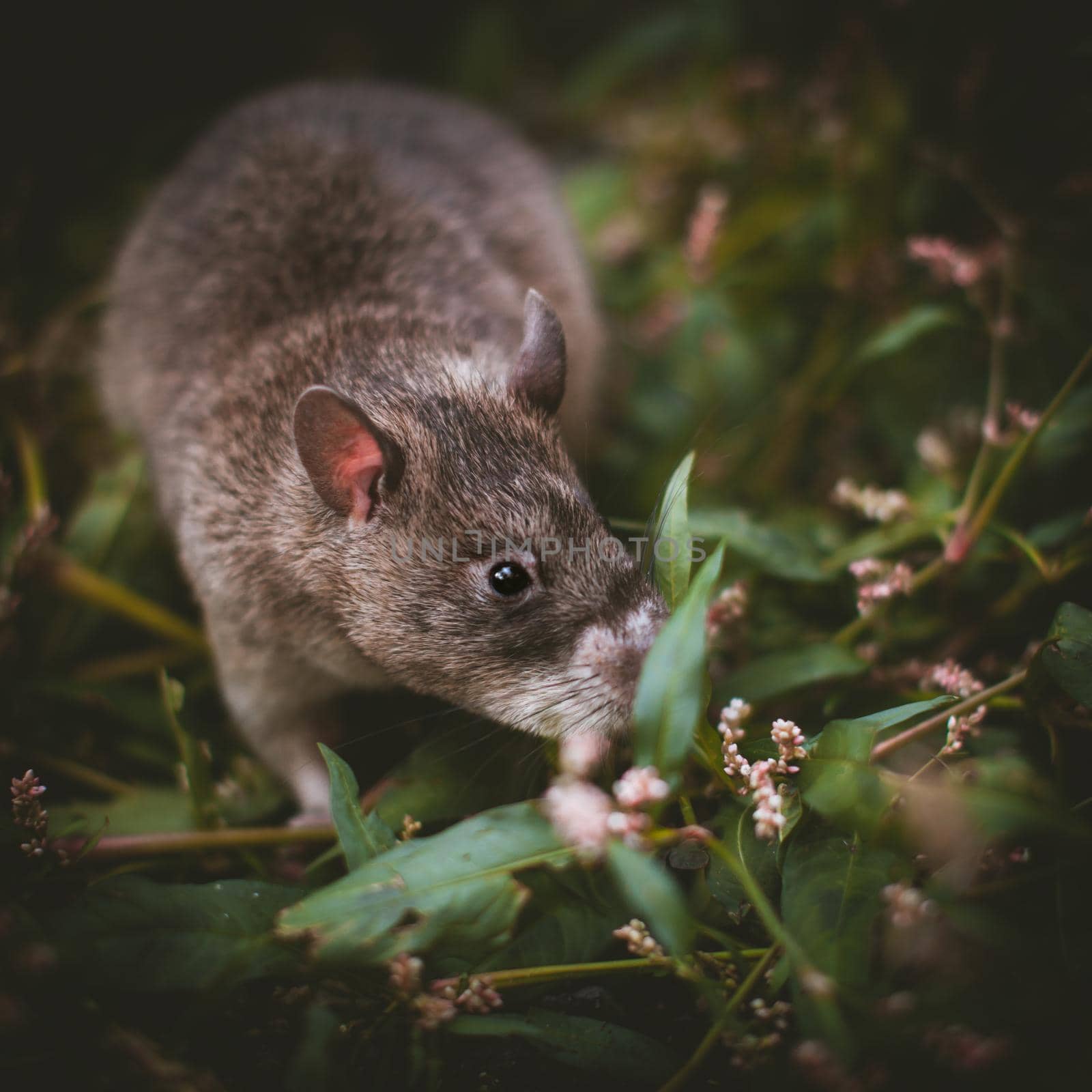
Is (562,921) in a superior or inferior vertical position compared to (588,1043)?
superior

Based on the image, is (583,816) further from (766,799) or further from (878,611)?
(878,611)

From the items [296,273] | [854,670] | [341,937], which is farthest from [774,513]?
[341,937]

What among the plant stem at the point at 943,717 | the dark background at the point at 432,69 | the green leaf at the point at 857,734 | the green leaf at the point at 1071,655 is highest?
the dark background at the point at 432,69

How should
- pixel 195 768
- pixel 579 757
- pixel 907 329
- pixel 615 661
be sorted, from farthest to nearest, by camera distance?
1. pixel 907 329
2. pixel 195 768
3. pixel 615 661
4. pixel 579 757

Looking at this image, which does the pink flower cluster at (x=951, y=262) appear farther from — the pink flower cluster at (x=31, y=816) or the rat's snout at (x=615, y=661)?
the pink flower cluster at (x=31, y=816)

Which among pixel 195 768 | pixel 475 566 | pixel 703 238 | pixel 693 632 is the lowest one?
pixel 195 768

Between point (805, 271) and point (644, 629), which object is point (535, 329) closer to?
point (644, 629)

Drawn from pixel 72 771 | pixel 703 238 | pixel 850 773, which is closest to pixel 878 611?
pixel 850 773

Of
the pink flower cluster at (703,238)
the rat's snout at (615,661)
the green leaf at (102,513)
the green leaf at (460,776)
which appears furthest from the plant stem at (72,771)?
the pink flower cluster at (703,238)
